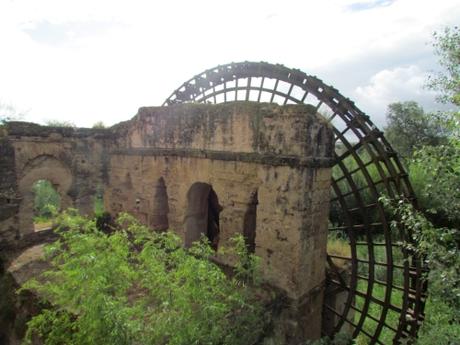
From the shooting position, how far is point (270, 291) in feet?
17.6

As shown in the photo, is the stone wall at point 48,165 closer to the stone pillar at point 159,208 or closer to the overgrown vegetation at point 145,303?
the stone pillar at point 159,208

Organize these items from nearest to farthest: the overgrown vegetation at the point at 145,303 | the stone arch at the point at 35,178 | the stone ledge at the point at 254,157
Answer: the overgrown vegetation at the point at 145,303
the stone ledge at the point at 254,157
the stone arch at the point at 35,178

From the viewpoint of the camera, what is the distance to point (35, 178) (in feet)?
29.6

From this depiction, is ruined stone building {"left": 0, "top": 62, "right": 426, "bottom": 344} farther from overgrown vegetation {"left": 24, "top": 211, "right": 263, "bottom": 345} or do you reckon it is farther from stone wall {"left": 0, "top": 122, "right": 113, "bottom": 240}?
overgrown vegetation {"left": 24, "top": 211, "right": 263, "bottom": 345}

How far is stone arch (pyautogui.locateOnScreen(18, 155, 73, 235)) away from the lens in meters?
8.80

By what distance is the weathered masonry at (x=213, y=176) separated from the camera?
5.34 metres

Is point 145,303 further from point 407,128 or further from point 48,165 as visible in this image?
point 407,128

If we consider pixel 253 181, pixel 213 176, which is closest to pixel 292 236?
pixel 253 181

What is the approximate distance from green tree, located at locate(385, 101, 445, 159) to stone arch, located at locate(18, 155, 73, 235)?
19966mm

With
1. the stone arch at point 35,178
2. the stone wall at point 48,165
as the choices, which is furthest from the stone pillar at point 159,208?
the stone arch at point 35,178

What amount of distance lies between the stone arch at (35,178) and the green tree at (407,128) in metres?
20.0

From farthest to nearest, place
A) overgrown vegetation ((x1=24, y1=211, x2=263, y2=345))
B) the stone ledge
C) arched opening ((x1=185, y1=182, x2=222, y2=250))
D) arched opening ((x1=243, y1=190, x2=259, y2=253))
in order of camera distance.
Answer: arched opening ((x1=185, y1=182, x2=222, y2=250))
arched opening ((x1=243, y1=190, x2=259, y2=253))
the stone ledge
overgrown vegetation ((x1=24, y1=211, x2=263, y2=345))

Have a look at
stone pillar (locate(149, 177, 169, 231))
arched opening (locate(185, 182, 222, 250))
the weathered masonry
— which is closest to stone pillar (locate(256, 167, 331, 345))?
Result: the weathered masonry

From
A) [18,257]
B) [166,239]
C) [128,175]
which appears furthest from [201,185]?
[18,257]
